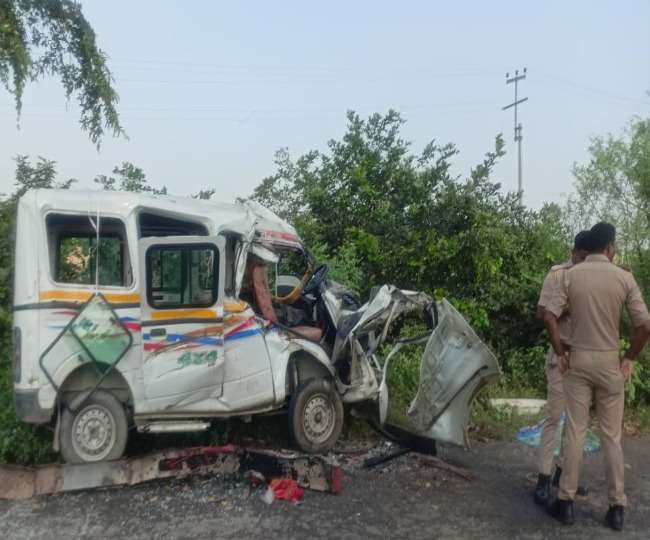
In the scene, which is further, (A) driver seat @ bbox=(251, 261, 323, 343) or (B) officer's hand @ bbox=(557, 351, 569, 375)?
(A) driver seat @ bbox=(251, 261, 323, 343)

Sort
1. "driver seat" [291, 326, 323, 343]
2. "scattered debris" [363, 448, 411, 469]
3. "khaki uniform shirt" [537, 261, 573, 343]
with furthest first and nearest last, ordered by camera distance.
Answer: "driver seat" [291, 326, 323, 343], "scattered debris" [363, 448, 411, 469], "khaki uniform shirt" [537, 261, 573, 343]

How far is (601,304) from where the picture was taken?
4.90 meters

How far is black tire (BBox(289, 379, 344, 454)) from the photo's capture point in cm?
657

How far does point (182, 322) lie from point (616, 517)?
3529 mm

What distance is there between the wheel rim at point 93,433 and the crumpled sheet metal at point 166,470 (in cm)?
39

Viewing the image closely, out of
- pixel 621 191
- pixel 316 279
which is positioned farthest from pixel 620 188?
pixel 316 279

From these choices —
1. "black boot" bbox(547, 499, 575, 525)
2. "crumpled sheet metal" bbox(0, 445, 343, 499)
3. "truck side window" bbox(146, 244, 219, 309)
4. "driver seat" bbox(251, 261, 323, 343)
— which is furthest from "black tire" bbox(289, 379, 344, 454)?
"black boot" bbox(547, 499, 575, 525)

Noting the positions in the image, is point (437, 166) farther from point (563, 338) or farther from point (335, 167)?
point (563, 338)

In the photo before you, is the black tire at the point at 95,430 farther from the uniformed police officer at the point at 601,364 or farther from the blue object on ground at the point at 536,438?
the blue object on ground at the point at 536,438

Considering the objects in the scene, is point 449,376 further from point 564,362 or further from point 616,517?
point 616,517

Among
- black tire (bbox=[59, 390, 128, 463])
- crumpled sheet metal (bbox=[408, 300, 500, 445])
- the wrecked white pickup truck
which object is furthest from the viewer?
crumpled sheet metal (bbox=[408, 300, 500, 445])

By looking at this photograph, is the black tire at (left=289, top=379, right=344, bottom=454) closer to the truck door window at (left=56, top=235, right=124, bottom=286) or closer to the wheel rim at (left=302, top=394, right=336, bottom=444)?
the wheel rim at (left=302, top=394, right=336, bottom=444)

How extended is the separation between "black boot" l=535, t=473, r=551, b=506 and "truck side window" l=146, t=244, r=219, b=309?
294 cm

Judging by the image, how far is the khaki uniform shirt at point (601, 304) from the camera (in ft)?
16.0
